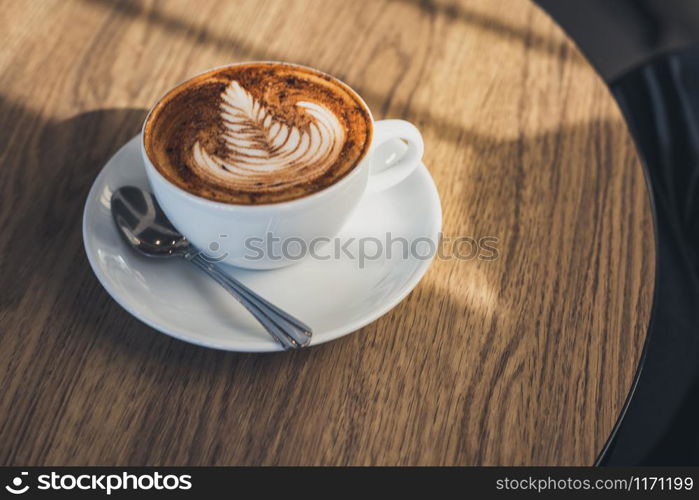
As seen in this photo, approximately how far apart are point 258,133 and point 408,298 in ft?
0.72

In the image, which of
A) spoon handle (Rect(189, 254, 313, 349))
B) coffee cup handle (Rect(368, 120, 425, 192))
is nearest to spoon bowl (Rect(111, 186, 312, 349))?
spoon handle (Rect(189, 254, 313, 349))

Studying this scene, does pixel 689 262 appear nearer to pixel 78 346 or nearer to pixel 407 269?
pixel 407 269

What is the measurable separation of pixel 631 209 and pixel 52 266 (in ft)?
1.99

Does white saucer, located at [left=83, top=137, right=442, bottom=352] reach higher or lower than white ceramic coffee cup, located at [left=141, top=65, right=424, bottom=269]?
lower

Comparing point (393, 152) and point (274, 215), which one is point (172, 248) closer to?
point (274, 215)

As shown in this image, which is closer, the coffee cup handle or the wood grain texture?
the wood grain texture

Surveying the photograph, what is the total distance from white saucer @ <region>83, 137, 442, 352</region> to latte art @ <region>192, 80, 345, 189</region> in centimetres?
9

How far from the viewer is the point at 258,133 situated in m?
0.65

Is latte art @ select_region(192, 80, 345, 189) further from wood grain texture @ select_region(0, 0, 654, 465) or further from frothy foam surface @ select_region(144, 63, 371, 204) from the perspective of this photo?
wood grain texture @ select_region(0, 0, 654, 465)

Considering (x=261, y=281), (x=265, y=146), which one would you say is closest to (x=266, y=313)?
(x=261, y=281)

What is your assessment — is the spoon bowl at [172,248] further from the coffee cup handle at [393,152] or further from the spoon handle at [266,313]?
the coffee cup handle at [393,152]

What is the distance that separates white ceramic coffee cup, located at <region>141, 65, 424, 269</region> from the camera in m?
0.57

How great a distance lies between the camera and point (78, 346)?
1.94ft

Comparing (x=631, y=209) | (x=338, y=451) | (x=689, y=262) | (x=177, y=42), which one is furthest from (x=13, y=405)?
(x=689, y=262)
